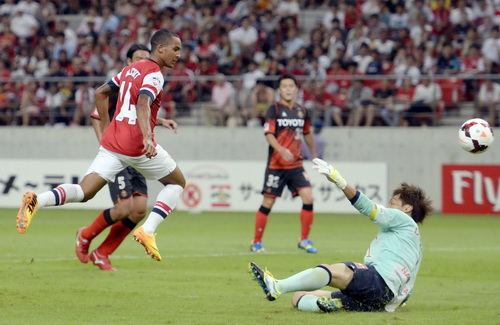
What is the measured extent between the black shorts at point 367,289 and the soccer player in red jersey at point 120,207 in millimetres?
3847

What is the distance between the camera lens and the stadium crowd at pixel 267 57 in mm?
22531

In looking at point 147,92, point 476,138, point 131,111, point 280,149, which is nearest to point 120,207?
point 131,111

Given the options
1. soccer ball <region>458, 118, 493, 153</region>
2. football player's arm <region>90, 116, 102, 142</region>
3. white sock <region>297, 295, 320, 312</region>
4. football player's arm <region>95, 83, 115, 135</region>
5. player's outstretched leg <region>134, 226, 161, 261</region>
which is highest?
football player's arm <region>95, 83, 115, 135</region>

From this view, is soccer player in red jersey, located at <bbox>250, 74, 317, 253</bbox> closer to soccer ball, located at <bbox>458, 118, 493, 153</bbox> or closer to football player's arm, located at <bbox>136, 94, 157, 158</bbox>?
soccer ball, located at <bbox>458, 118, 493, 153</bbox>

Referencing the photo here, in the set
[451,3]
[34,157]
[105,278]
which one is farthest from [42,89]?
[105,278]

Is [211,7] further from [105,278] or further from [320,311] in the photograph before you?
[320,311]

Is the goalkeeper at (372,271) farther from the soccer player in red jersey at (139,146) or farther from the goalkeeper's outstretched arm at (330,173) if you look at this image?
the soccer player in red jersey at (139,146)

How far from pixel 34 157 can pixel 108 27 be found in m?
5.37

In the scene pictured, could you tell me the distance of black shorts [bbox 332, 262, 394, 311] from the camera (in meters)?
7.50

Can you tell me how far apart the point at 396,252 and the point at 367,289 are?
41cm

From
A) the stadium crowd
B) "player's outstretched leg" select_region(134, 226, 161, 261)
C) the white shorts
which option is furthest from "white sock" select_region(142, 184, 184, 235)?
the stadium crowd

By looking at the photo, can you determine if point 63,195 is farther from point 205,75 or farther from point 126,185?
point 205,75

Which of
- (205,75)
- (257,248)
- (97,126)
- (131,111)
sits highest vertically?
(205,75)

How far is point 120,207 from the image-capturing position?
35.8 feet
